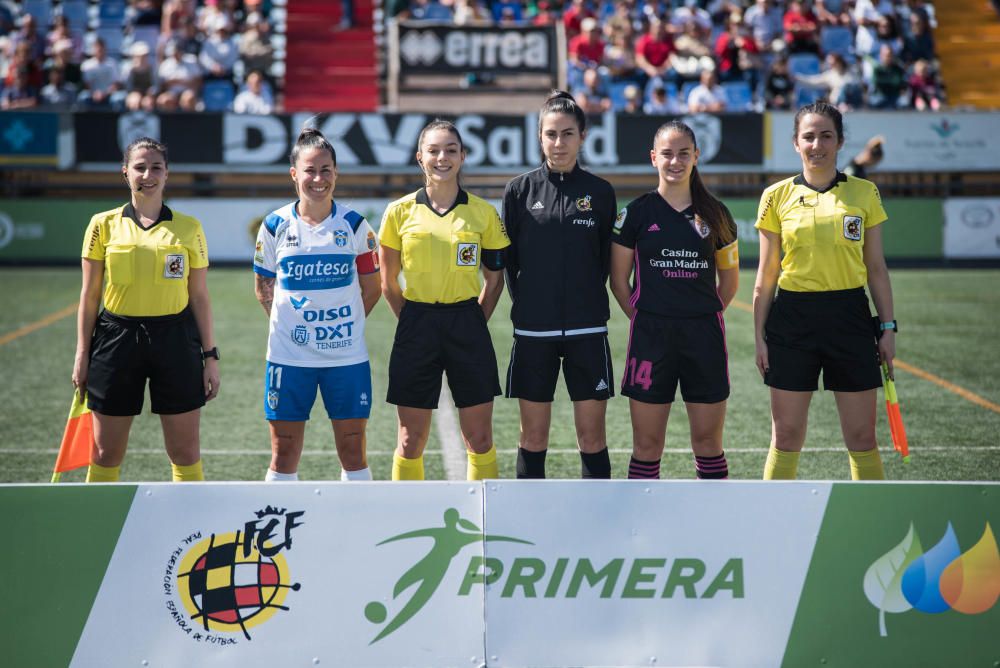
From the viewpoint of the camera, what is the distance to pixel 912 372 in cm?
920

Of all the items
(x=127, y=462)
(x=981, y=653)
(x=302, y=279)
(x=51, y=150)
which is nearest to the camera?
(x=981, y=653)

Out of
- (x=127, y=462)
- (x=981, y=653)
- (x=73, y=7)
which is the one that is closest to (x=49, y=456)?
(x=127, y=462)

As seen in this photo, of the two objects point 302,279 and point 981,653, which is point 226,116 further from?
point 981,653

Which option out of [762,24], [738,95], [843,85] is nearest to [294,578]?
[843,85]

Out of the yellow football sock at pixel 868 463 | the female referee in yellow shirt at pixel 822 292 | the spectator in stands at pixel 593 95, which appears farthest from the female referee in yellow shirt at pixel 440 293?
the spectator in stands at pixel 593 95

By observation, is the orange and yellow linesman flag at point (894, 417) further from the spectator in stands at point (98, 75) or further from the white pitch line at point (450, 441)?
the spectator in stands at point (98, 75)

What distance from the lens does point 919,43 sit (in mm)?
20266

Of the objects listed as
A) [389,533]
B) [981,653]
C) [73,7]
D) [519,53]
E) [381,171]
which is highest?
[73,7]

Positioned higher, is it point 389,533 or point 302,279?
point 302,279

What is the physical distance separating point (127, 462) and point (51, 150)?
1140 centimetres

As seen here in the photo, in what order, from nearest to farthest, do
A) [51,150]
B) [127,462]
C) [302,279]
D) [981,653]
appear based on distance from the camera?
1. [981,653]
2. [302,279]
3. [127,462]
4. [51,150]

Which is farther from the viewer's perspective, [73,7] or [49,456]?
[73,7]

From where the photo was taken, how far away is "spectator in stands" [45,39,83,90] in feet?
61.2

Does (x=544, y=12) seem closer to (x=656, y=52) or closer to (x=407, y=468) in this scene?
(x=656, y=52)
